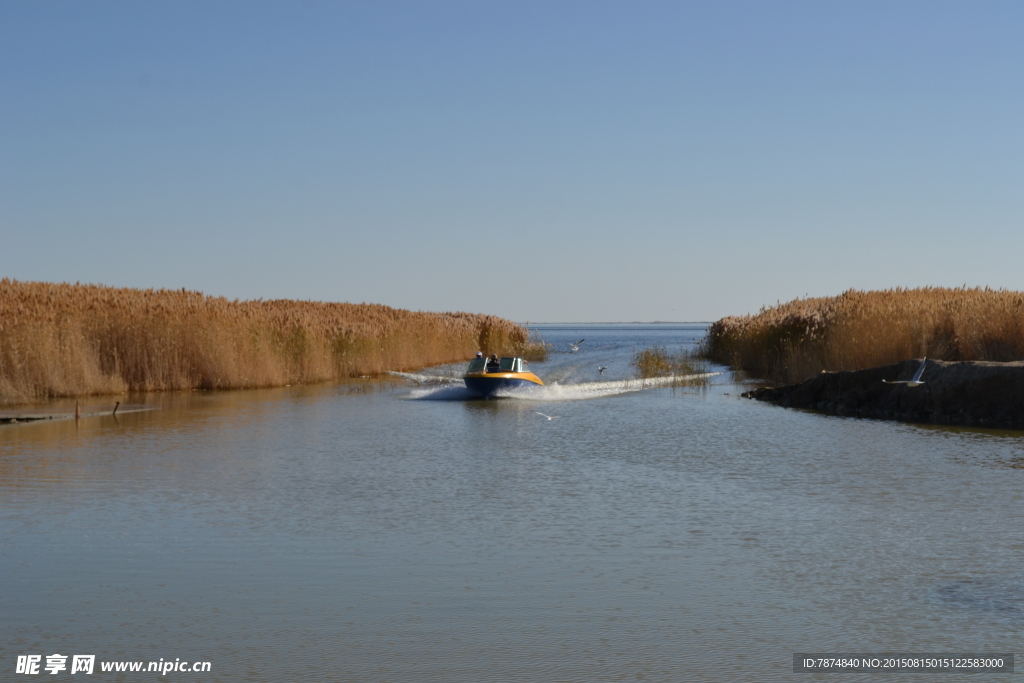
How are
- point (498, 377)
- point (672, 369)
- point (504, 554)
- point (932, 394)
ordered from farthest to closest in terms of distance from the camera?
point (672, 369)
point (498, 377)
point (932, 394)
point (504, 554)

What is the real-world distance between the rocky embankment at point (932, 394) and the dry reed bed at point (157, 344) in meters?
14.5

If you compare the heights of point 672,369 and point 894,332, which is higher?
point 894,332

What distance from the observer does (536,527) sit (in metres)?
8.69

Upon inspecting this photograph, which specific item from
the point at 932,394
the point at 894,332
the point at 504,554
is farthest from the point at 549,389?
the point at 504,554

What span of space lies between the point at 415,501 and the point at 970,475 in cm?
660

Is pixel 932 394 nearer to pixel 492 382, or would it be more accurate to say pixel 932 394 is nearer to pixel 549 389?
pixel 492 382

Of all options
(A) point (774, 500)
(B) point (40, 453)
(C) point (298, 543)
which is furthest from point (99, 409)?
(A) point (774, 500)

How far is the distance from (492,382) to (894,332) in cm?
1018

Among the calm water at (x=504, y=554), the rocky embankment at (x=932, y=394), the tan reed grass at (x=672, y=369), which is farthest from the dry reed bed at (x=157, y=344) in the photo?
the rocky embankment at (x=932, y=394)

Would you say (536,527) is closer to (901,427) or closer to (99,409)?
(901,427)

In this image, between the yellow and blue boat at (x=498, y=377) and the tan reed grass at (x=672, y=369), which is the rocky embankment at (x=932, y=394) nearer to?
the yellow and blue boat at (x=498, y=377)

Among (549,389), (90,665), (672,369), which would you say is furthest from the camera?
(672,369)

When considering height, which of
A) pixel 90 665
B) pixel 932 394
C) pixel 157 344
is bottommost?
pixel 90 665

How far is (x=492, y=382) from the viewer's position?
81.1 feet
